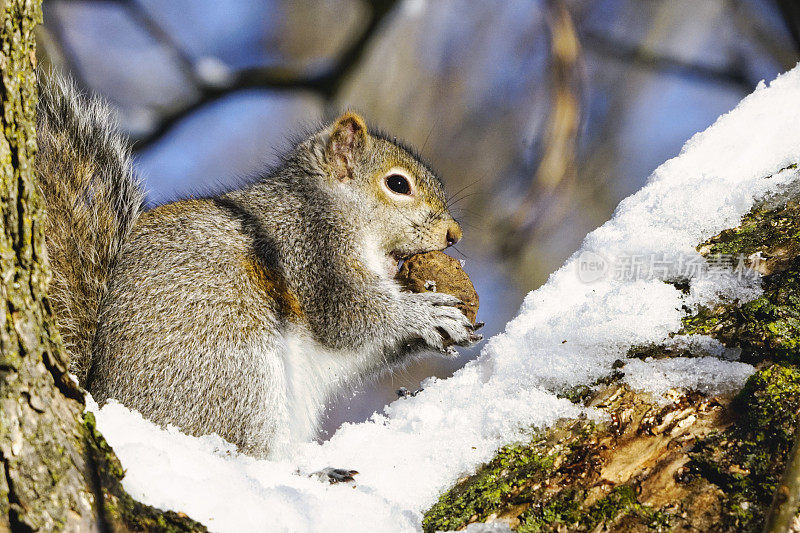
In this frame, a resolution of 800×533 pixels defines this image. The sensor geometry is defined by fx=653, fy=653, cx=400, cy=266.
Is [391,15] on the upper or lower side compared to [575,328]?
A: upper

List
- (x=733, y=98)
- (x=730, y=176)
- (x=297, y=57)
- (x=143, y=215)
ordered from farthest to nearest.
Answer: (x=297, y=57)
(x=733, y=98)
(x=143, y=215)
(x=730, y=176)

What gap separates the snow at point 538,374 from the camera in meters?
1.08

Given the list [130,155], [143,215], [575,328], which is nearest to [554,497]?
[575,328]

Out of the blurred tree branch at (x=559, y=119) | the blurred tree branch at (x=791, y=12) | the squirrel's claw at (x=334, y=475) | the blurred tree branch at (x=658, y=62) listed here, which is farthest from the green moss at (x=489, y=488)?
the blurred tree branch at (x=658, y=62)

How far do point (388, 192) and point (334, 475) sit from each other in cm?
122

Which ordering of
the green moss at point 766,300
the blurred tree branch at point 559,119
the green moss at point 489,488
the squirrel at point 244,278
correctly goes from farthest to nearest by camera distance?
the blurred tree branch at point 559,119 < the squirrel at point 244,278 < the green moss at point 766,300 < the green moss at point 489,488

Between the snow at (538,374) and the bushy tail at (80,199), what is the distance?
404 mm

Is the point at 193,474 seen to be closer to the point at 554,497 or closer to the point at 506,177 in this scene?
the point at 554,497

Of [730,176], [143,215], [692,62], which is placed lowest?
[730,176]

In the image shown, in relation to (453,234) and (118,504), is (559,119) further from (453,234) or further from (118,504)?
(118,504)

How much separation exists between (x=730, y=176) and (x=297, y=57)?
2.98 metres

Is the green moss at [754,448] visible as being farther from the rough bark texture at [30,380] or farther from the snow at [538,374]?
the rough bark texture at [30,380]

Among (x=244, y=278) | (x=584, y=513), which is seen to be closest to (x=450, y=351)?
(x=244, y=278)

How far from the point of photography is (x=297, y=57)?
4.06 meters
